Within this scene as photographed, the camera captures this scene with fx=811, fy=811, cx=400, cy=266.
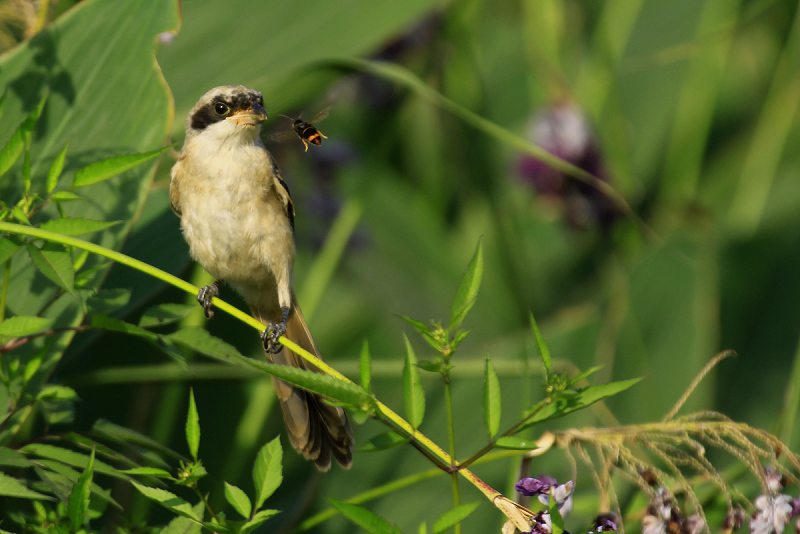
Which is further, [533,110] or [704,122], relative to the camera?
[533,110]

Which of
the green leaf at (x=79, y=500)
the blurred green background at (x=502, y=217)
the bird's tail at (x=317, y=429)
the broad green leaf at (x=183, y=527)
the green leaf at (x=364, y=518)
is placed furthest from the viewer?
the blurred green background at (x=502, y=217)

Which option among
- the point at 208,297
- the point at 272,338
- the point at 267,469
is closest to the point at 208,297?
the point at 208,297

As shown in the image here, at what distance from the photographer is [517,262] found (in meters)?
3.20

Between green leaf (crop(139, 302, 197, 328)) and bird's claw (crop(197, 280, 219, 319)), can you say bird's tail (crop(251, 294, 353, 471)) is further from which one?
green leaf (crop(139, 302, 197, 328))

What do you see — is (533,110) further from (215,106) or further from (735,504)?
(735,504)

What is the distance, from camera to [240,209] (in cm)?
197

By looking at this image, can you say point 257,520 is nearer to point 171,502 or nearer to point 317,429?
point 171,502

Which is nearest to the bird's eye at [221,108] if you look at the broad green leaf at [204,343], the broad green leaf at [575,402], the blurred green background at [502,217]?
the blurred green background at [502,217]

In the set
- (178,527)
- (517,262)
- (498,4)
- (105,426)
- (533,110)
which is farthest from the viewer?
(498,4)

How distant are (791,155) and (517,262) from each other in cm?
169

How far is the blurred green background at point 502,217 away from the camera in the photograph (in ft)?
7.32

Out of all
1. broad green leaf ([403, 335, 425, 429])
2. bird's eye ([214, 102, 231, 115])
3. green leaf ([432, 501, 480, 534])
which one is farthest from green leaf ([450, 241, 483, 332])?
bird's eye ([214, 102, 231, 115])

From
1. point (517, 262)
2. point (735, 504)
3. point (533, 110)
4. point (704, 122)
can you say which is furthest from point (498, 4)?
point (735, 504)

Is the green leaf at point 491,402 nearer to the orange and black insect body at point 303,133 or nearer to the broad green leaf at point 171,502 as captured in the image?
the broad green leaf at point 171,502
